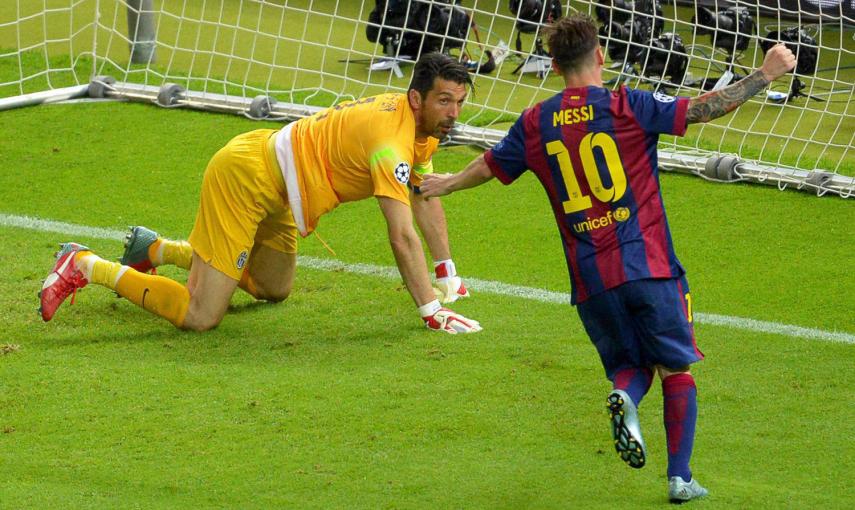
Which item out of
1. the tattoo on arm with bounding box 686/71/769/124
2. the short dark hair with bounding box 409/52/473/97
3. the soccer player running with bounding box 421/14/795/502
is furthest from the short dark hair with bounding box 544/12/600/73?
the short dark hair with bounding box 409/52/473/97

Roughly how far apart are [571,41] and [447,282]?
2.56m

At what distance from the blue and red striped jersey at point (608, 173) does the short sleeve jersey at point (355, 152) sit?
1.60 m

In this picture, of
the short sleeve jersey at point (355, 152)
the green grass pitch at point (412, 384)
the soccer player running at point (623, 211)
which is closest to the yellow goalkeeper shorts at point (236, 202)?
the short sleeve jersey at point (355, 152)

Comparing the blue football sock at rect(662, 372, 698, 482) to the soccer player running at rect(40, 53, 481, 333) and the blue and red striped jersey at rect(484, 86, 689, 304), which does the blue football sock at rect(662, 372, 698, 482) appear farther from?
the soccer player running at rect(40, 53, 481, 333)

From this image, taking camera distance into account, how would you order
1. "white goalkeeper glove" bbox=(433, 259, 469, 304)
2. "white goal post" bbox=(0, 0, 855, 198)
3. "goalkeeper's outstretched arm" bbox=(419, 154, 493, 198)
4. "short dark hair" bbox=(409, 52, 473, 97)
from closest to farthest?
"goalkeeper's outstretched arm" bbox=(419, 154, 493, 198), "short dark hair" bbox=(409, 52, 473, 97), "white goalkeeper glove" bbox=(433, 259, 469, 304), "white goal post" bbox=(0, 0, 855, 198)

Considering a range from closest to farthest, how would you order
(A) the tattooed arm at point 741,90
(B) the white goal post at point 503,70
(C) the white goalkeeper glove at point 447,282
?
(A) the tattooed arm at point 741,90 < (C) the white goalkeeper glove at point 447,282 < (B) the white goal post at point 503,70

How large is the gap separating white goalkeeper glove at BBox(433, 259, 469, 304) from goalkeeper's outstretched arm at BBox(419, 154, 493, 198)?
208cm

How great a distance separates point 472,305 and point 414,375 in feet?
3.74

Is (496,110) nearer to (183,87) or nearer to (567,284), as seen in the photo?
(183,87)

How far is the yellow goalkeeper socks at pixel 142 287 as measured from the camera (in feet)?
18.9

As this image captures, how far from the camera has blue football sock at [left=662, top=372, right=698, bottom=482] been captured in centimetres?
386

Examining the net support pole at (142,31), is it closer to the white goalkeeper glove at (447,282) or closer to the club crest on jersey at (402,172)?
the white goalkeeper glove at (447,282)

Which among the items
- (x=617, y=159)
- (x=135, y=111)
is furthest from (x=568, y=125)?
(x=135, y=111)

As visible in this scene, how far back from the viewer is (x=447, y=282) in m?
6.26
